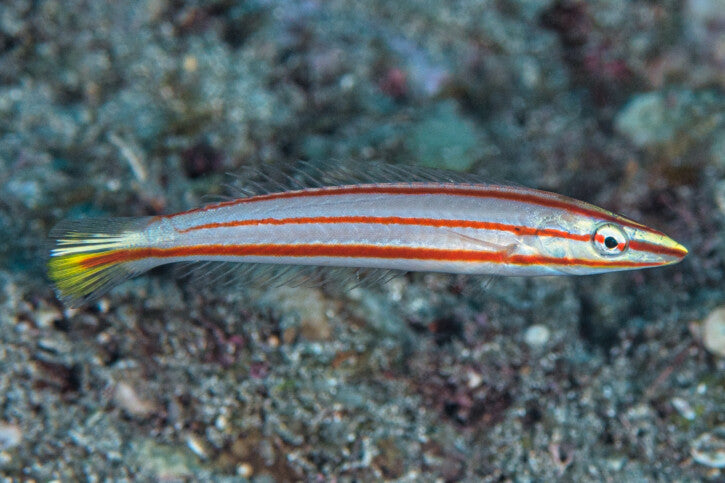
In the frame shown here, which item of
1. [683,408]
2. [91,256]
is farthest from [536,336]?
[91,256]

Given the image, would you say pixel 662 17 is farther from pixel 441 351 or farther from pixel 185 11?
pixel 185 11

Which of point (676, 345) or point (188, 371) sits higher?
point (676, 345)

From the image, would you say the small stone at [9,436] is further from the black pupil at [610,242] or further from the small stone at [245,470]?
the black pupil at [610,242]

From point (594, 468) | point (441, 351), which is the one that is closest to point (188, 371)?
point (441, 351)

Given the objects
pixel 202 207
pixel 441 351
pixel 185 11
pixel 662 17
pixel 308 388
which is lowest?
pixel 308 388

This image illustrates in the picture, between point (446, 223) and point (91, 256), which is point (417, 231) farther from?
point (91, 256)

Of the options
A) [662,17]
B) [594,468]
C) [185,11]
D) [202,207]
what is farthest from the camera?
[662,17]
